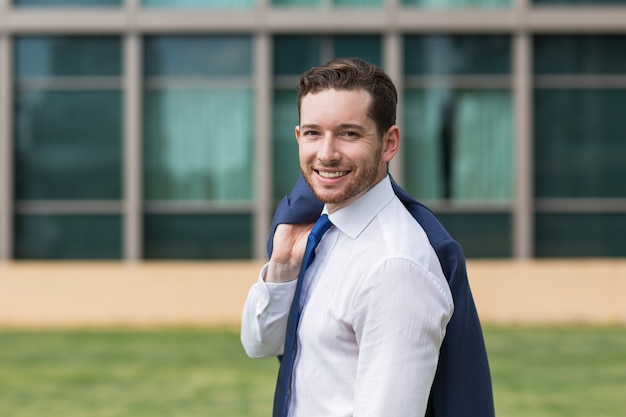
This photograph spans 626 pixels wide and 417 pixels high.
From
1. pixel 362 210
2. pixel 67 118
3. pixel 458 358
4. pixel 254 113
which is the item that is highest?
pixel 254 113

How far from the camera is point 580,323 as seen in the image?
18.4 m

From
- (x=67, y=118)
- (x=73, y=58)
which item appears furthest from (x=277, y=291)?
(x=73, y=58)

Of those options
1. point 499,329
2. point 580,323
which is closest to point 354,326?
point 499,329

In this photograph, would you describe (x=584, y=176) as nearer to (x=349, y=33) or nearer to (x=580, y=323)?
(x=580, y=323)

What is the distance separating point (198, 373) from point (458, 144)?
31.5ft

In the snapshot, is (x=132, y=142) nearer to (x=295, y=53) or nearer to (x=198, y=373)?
(x=295, y=53)

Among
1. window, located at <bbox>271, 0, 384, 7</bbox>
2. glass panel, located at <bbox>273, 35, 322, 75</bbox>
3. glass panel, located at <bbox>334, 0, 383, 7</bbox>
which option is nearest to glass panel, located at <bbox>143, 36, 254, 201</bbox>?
glass panel, located at <bbox>273, 35, 322, 75</bbox>

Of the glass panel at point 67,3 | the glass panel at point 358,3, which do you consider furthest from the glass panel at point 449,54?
the glass panel at point 67,3

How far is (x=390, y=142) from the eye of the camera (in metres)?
2.65

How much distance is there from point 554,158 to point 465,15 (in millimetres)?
3142

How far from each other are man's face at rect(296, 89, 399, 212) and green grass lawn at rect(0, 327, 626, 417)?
7.00 metres

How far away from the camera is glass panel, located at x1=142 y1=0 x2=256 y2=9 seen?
19906 millimetres

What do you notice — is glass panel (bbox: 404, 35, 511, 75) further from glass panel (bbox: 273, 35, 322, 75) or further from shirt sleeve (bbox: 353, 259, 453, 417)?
shirt sleeve (bbox: 353, 259, 453, 417)

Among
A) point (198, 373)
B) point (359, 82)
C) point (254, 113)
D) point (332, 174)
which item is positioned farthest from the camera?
point (254, 113)
